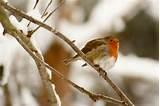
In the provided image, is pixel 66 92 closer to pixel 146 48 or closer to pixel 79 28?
pixel 79 28

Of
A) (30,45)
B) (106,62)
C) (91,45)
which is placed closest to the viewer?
(30,45)

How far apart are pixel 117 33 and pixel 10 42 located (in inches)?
208

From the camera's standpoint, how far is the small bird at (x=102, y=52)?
11.5 ft

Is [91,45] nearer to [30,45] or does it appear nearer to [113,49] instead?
[113,49]

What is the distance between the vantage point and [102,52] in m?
3.65

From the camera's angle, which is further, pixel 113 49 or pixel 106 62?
pixel 113 49

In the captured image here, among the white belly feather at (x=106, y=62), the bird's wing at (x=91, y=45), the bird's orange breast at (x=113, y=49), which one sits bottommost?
the white belly feather at (x=106, y=62)

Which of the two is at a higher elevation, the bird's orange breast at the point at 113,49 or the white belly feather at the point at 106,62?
the bird's orange breast at the point at 113,49

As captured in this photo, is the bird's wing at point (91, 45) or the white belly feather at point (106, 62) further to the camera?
the bird's wing at point (91, 45)

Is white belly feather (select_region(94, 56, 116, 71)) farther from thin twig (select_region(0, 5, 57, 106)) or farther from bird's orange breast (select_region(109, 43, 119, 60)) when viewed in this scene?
thin twig (select_region(0, 5, 57, 106))

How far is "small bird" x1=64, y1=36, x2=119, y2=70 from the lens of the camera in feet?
11.5

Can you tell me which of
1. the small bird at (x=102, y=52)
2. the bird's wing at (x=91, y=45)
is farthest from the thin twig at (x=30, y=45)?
the bird's wing at (x=91, y=45)

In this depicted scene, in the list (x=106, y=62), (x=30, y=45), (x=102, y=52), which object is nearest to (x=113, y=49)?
(x=102, y=52)

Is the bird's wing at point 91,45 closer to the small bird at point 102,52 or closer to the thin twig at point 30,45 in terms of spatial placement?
the small bird at point 102,52
